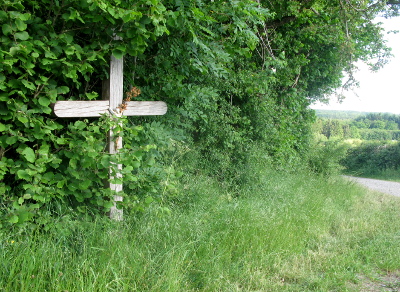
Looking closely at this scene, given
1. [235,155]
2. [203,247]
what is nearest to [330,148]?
[235,155]

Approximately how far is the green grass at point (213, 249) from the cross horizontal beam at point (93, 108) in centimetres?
101

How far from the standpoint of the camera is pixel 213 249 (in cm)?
362

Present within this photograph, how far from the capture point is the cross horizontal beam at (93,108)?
313 centimetres

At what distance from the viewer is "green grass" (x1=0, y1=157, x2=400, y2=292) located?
8.59 feet

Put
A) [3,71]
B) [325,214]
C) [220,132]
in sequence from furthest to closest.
Result: [220,132] < [325,214] < [3,71]

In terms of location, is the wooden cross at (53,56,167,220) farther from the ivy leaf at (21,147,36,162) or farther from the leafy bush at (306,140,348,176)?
the leafy bush at (306,140,348,176)

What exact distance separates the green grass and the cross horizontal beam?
1.01 metres

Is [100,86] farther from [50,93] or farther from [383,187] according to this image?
[383,187]

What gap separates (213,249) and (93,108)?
75.7 inches

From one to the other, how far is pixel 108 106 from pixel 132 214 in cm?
121

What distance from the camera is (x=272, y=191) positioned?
6320 mm

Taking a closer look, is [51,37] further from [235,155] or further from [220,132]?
[235,155]

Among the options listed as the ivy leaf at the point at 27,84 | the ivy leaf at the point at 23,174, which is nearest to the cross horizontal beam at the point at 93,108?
the ivy leaf at the point at 27,84

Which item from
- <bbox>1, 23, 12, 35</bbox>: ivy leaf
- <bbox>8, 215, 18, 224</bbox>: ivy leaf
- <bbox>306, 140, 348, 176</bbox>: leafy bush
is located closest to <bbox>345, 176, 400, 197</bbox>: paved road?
<bbox>306, 140, 348, 176</bbox>: leafy bush
